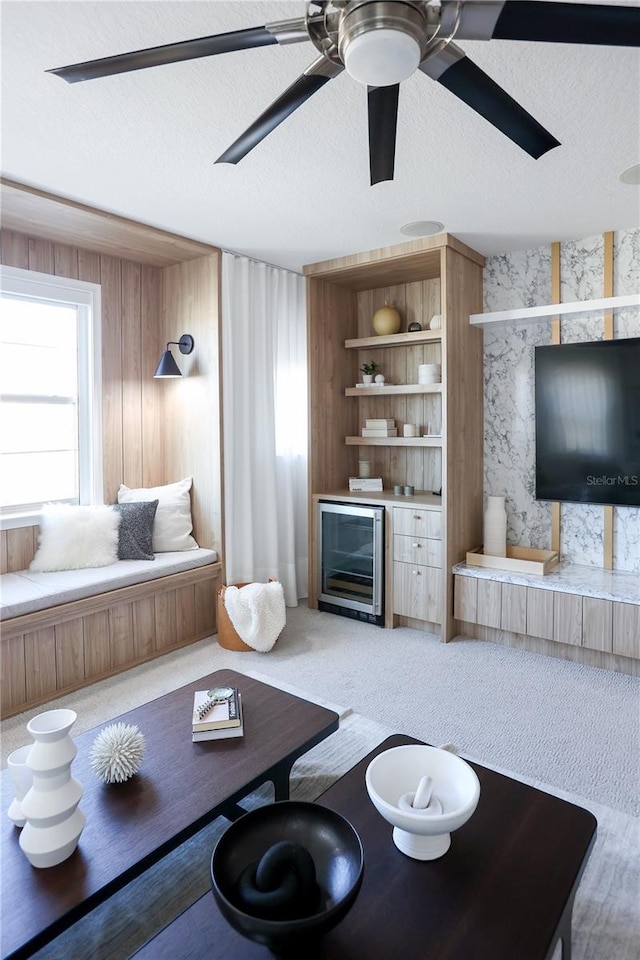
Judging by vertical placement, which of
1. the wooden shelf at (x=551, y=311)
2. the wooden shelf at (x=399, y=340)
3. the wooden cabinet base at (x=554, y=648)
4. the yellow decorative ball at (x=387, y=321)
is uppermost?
the yellow decorative ball at (x=387, y=321)

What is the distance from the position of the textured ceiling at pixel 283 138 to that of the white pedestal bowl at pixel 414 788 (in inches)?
81.8

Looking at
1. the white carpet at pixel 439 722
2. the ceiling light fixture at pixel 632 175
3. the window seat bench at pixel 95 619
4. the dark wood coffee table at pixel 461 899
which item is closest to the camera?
the dark wood coffee table at pixel 461 899

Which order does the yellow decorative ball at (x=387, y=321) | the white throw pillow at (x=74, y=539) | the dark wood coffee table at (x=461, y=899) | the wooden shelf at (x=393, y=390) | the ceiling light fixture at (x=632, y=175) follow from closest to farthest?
the dark wood coffee table at (x=461, y=899)
the ceiling light fixture at (x=632, y=175)
the white throw pillow at (x=74, y=539)
the wooden shelf at (x=393, y=390)
the yellow decorative ball at (x=387, y=321)

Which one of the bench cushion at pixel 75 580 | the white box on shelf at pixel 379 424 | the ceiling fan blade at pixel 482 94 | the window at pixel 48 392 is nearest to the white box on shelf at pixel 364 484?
the white box on shelf at pixel 379 424

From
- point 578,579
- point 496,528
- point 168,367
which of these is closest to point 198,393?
point 168,367

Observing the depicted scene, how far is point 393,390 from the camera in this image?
13.4 feet

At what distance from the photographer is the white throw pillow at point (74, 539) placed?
11.0ft

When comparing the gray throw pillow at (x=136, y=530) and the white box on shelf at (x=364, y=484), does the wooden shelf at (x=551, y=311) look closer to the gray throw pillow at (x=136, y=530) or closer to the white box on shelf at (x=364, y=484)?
the white box on shelf at (x=364, y=484)

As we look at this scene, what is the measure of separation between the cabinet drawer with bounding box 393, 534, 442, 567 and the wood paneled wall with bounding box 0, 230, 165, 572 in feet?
5.89

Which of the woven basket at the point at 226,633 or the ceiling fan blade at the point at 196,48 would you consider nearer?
the ceiling fan blade at the point at 196,48

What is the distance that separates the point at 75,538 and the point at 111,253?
6.19 feet

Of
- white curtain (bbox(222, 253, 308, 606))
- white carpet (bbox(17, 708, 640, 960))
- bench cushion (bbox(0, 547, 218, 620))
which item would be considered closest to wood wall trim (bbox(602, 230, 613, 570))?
white carpet (bbox(17, 708, 640, 960))

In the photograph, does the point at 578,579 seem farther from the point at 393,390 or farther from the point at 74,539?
the point at 74,539

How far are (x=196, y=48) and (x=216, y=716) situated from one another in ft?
6.17
